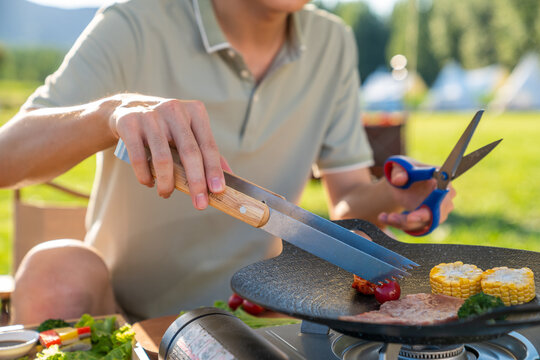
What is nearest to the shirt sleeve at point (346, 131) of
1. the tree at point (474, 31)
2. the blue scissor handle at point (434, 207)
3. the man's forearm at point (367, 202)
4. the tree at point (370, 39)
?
the man's forearm at point (367, 202)

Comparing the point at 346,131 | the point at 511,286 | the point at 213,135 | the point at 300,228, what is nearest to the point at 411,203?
the point at 346,131

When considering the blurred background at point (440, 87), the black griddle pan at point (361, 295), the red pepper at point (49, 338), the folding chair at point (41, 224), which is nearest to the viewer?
the black griddle pan at point (361, 295)

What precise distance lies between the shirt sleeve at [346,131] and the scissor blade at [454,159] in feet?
2.20

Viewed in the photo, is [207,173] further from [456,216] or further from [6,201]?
[6,201]

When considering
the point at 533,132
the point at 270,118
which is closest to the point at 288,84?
the point at 270,118

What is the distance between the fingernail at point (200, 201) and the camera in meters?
0.95

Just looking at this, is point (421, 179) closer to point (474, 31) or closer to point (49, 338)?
point (49, 338)

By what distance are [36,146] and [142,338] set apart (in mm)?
528

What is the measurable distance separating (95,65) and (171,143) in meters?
0.74

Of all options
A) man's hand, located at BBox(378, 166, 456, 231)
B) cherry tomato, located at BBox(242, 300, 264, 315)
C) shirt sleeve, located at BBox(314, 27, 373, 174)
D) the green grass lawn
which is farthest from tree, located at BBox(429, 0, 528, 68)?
cherry tomato, located at BBox(242, 300, 264, 315)

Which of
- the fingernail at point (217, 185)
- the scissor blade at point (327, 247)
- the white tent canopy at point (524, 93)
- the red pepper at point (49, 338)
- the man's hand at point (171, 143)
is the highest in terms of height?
the man's hand at point (171, 143)

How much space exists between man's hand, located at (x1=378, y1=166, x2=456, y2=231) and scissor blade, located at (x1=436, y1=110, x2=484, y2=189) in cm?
5

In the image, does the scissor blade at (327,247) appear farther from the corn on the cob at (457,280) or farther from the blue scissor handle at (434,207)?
the blue scissor handle at (434,207)

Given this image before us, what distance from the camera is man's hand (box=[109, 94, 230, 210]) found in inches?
38.2
